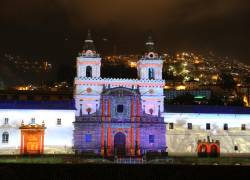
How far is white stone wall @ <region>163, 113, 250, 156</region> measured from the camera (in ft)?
209

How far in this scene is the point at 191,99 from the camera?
107375 millimetres

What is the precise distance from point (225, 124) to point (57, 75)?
76144 mm

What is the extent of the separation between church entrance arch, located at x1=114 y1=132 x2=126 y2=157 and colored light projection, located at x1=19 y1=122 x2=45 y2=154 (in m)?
8.78

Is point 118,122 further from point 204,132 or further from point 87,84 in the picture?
point 204,132

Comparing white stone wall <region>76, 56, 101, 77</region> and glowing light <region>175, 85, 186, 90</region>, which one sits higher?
glowing light <region>175, 85, 186, 90</region>

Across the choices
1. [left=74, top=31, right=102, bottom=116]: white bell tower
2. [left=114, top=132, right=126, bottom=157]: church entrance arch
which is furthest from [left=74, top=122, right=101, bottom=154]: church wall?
[left=114, top=132, right=126, bottom=157]: church entrance arch

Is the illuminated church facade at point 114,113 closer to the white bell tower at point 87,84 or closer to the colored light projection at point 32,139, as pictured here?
the white bell tower at point 87,84

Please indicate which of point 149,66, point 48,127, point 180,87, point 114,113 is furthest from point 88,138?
point 180,87

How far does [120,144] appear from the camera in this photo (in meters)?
62.6

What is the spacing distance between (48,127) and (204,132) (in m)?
19.1

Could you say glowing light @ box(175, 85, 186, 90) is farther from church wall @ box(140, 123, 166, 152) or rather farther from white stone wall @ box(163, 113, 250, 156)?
church wall @ box(140, 123, 166, 152)

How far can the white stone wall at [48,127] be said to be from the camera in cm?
5994
